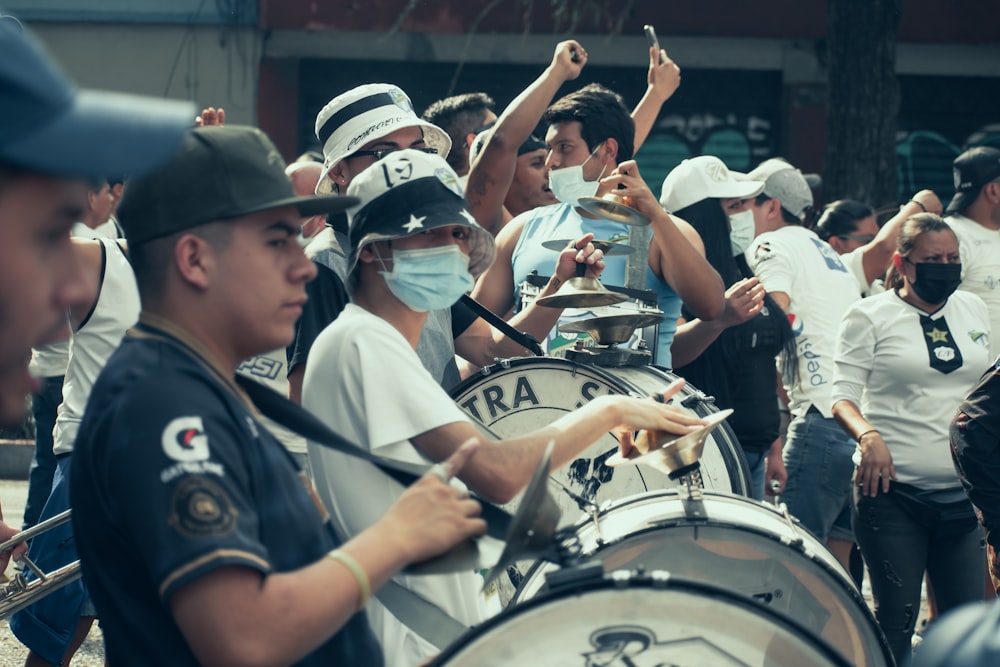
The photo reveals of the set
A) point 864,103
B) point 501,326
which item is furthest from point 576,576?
point 864,103

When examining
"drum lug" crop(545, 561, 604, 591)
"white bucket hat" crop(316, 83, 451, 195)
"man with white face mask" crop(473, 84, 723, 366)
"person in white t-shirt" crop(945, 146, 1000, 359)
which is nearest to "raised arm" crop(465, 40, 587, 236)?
"man with white face mask" crop(473, 84, 723, 366)

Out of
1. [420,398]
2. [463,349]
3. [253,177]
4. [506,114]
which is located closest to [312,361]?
[420,398]

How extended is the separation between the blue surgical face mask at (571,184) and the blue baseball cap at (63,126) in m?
3.64

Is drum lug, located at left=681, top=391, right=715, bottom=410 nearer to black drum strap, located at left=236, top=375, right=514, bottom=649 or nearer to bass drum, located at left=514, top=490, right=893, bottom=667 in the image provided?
bass drum, located at left=514, top=490, right=893, bottom=667

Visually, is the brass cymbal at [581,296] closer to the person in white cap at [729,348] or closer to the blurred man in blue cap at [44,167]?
the person in white cap at [729,348]

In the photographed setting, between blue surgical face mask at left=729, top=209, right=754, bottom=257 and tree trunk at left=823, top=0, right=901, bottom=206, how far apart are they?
21.7ft

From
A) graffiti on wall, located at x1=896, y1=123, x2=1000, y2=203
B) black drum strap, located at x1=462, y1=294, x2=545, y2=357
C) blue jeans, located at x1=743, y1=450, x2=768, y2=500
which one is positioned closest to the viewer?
black drum strap, located at x1=462, y1=294, x2=545, y2=357

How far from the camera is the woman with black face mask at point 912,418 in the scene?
5.39 metres

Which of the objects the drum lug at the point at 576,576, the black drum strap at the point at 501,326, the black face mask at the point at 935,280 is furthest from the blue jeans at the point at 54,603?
the black face mask at the point at 935,280

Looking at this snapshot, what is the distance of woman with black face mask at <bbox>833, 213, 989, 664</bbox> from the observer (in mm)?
5391

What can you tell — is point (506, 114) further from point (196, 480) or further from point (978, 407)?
point (196, 480)

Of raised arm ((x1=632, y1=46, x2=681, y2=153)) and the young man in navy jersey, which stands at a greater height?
raised arm ((x1=632, y1=46, x2=681, y2=153))

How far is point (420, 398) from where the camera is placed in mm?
2664

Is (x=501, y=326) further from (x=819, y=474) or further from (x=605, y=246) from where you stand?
(x=819, y=474)
